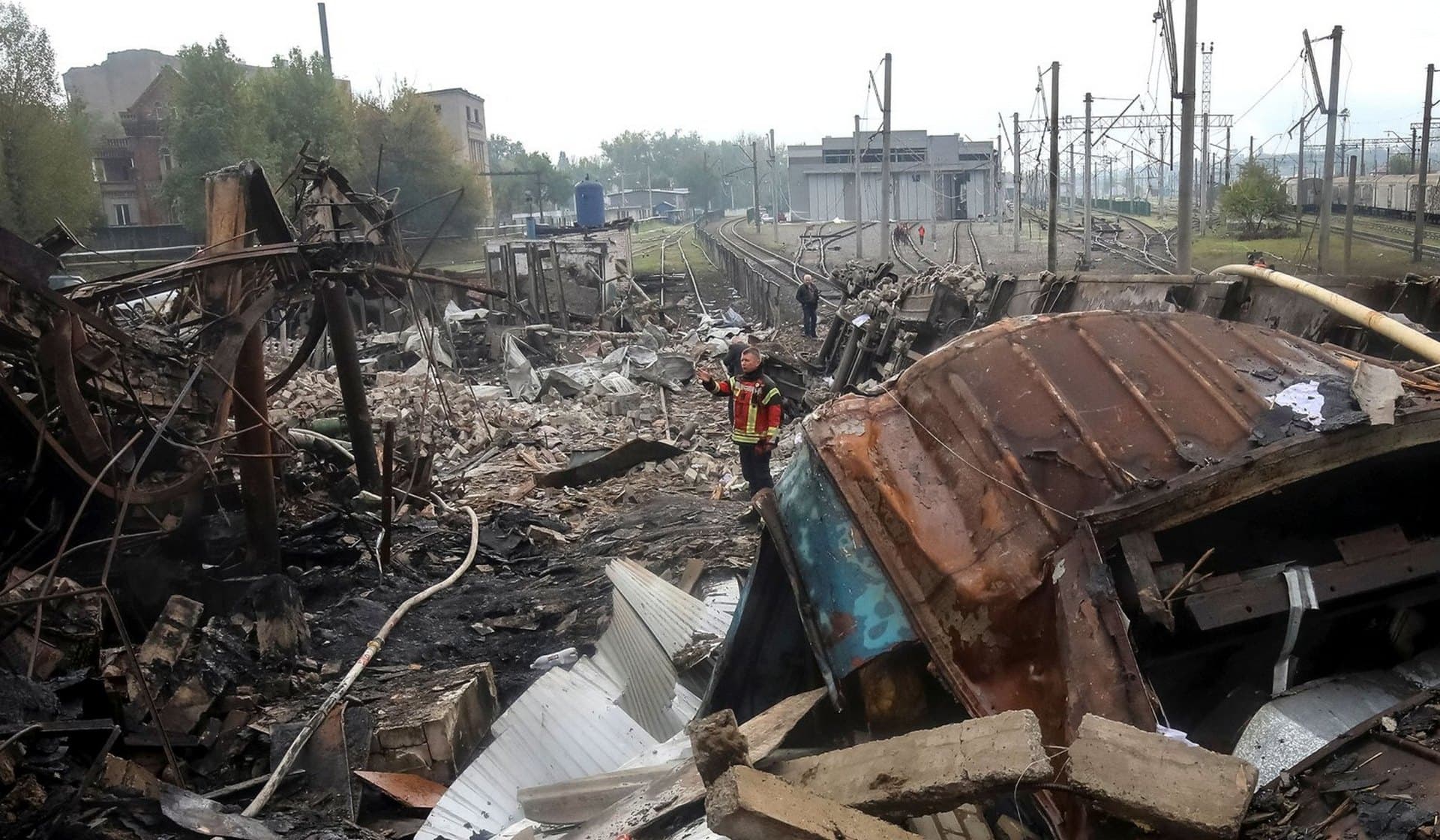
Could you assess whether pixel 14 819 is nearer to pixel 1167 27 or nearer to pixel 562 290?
pixel 1167 27

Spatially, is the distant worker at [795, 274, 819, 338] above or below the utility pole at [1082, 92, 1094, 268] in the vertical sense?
below

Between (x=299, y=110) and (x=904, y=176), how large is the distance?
3433cm

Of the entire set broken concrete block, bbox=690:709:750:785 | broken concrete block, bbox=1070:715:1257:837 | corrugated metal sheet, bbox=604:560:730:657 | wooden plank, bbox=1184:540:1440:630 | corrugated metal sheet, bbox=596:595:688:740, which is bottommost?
corrugated metal sheet, bbox=596:595:688:740

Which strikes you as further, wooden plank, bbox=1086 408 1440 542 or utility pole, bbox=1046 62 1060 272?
utility pole, bbox=1046 62 1060 272

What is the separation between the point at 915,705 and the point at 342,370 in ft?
20.9

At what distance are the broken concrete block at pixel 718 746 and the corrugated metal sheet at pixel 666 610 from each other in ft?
6.56

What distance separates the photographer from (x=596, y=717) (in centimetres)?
475

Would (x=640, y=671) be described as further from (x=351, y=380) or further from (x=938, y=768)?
(x=351, y=380)

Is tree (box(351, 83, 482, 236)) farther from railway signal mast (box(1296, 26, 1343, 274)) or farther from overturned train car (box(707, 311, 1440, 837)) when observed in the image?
overturned train car (box(707, 311, 1440, 837))

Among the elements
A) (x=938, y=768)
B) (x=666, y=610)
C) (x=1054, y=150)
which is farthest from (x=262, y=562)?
(x=1054, y=150)

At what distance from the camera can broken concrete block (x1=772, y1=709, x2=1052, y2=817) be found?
236cm

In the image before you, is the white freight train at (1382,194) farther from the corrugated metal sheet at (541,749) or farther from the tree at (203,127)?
the tree at (203,127)

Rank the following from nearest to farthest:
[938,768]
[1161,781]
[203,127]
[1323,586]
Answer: [1161,781], [938,768], [1323,586], [203,127]

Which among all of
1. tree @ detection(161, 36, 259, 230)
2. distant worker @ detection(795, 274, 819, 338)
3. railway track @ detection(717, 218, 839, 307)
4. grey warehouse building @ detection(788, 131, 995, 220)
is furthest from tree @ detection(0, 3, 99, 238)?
grey warehouse building @ detection(788, 131, 995, 220)
